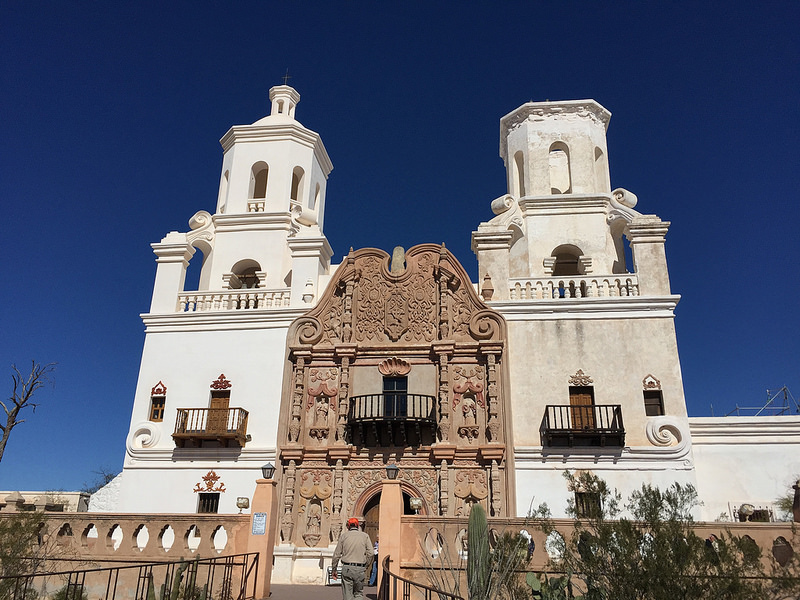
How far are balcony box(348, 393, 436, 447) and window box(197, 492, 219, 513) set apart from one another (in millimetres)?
4307

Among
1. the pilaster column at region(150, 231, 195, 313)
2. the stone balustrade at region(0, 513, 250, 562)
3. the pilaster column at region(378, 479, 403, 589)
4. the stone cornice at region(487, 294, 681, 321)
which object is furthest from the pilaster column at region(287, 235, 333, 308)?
the pilaster column at region(378, 479, 403, 589)

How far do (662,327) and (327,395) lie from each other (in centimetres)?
1016

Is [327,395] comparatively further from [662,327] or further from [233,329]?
[662,327]

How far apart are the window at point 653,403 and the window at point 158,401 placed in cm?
1447

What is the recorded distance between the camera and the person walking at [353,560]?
10.9m

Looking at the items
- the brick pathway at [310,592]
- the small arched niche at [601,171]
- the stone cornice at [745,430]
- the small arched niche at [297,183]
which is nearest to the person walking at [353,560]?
the brick pathway at [310,592]

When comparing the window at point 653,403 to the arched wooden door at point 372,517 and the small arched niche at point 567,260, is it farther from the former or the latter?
the arched wooden door at point 372,517

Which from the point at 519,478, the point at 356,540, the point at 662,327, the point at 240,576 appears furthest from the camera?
the point at 662,327

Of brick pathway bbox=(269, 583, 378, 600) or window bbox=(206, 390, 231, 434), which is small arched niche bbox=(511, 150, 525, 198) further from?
brick pathway bbox=(269, 583, 378, 600)

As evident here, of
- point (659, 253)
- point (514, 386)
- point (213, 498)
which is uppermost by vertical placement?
point (659, 253)

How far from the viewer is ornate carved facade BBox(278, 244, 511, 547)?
18.2m

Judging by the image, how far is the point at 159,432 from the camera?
1983cm

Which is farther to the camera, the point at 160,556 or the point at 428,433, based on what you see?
the point at 428,433

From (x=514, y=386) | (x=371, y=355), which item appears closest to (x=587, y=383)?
(x=514, y=386)
